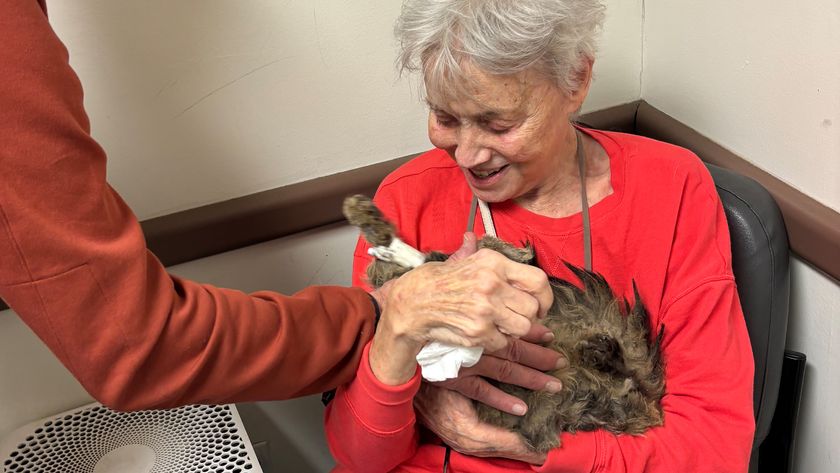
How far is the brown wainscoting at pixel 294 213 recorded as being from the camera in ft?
4.84

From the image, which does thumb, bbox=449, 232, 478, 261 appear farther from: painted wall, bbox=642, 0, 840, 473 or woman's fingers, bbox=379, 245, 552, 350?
painted wall, bbox=642, 0, 840, 473

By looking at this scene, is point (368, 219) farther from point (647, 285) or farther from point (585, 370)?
point (647, 285)

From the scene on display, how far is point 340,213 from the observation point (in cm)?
171

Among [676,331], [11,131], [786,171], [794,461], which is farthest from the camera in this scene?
[794,461]

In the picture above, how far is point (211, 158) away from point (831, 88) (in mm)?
1209

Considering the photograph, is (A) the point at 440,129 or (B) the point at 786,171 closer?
(A) the point at 440,129

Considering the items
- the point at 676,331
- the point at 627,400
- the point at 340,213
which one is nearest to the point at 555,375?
the point at 627,400

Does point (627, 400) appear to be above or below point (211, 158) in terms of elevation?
below

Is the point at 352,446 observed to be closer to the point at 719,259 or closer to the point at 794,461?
the point at 719,259

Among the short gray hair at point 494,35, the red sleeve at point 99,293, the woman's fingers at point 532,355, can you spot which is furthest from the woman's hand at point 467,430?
the short gray hair at point 494,35

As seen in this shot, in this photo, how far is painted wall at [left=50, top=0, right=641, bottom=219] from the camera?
1.43 metres

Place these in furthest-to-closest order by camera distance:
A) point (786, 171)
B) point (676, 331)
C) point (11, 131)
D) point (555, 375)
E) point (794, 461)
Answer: point (794, 461) < point (786, 171) < point (676, 331) < point (555, 375) < point (11, 131)

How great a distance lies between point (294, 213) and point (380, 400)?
63cm

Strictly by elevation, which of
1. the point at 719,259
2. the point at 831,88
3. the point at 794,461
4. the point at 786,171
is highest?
the point at 831,88
